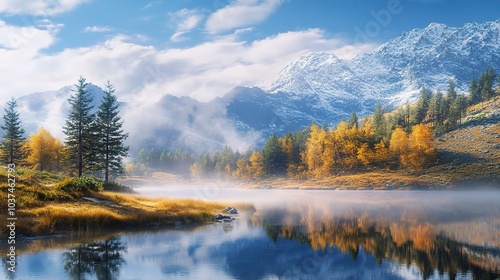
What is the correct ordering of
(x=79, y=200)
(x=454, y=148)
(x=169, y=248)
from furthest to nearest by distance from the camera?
(x=454, y=148)
(x=79, y=200)
(x=169, y=248)

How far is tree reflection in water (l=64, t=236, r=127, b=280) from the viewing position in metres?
23.5

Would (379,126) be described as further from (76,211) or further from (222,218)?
(76,211)

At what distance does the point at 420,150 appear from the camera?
444 feet

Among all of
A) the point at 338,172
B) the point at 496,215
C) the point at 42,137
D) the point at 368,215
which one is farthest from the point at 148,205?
the point at 338,172

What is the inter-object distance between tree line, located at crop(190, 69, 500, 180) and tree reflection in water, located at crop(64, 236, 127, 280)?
4715 inches

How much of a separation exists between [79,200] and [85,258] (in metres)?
17.9

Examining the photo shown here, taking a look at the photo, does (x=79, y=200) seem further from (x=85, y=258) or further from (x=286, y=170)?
(x=286, y=170)

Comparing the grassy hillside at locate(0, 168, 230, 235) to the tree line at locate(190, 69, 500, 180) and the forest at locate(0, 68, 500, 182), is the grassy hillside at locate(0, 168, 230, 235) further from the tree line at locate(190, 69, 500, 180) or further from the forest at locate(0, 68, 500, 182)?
the tree line at locate(190, 69, 500, 180)

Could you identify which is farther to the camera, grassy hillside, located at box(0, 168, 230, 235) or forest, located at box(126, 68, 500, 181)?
forest, located at box(126, 68, 500, 181)

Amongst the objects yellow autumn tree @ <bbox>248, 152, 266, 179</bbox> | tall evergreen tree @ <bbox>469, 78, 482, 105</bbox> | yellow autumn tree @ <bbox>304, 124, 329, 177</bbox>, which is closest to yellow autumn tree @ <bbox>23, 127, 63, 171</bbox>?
yellow autumn tree @ <bbox>248, 152, 266, 179</bbox>

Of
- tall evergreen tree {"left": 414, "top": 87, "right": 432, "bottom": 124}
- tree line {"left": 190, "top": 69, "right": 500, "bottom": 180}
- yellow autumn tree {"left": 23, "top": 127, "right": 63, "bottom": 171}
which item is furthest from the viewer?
tall evergreen tree {"left": 414, "top": 87, "right": 432, "bottom": 124}

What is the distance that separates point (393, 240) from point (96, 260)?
24.9 m

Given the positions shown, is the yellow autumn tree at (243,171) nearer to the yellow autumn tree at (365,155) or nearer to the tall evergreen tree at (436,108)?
the yellow autumn tree at (365,155)

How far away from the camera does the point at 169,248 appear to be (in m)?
31.4
